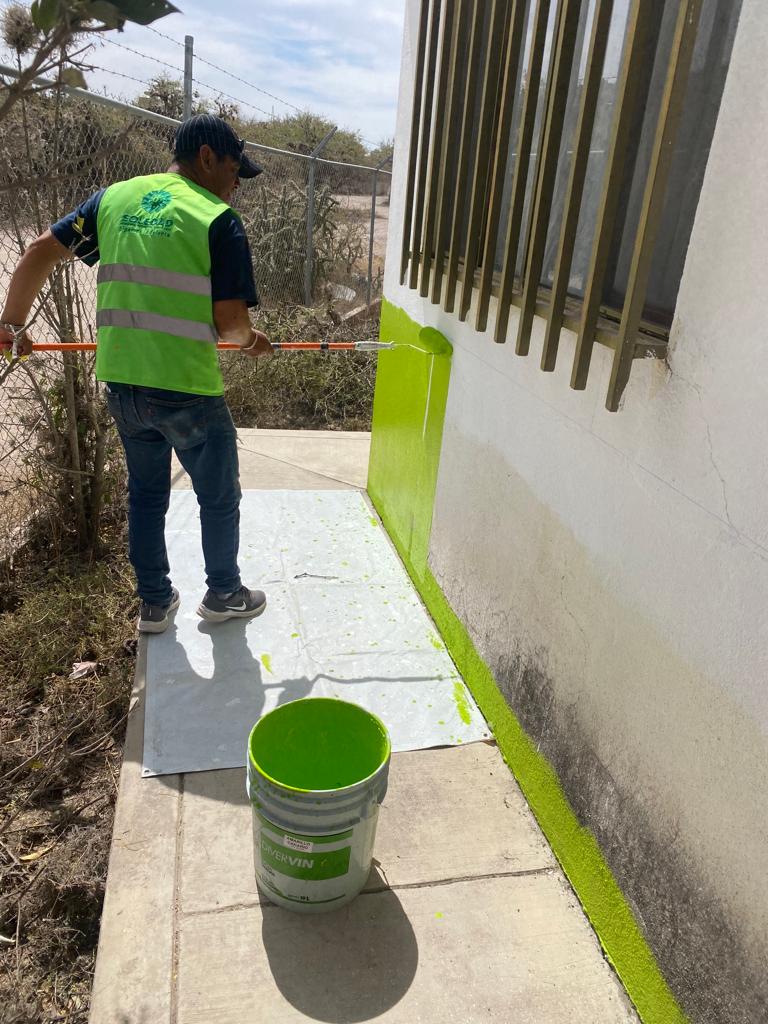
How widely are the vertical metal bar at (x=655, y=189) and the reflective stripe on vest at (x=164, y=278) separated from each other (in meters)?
1.50

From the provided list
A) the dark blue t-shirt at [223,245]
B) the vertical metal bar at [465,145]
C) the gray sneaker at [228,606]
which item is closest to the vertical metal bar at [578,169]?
the vertical metal bar at [465,145]

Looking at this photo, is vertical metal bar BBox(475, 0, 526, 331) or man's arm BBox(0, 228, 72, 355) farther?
man's arm BBox(0, 228, 72, 355)

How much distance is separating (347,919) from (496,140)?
2447mm

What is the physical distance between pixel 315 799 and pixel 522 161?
6.23 feet

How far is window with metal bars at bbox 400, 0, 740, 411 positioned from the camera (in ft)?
5.40

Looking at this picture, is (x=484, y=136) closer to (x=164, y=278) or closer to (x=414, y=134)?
(x=414, y=134)

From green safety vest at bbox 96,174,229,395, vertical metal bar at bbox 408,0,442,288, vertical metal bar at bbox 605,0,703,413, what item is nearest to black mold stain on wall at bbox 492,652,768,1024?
vertical metal bar at bbox 605,0,703,413

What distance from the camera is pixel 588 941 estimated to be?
6.46 ft

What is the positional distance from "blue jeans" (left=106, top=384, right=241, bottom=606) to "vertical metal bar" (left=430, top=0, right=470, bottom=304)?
41.0 inches

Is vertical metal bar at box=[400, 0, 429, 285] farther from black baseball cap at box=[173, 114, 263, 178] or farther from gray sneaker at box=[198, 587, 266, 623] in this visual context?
gray sneaker at box=[198, 587, 266, 623]

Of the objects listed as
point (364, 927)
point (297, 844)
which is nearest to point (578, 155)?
point (297, 844)

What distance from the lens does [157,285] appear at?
2551 mm

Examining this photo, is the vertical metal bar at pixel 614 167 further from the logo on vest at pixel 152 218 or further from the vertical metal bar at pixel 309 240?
the vertical metal bar at pixel 309 240

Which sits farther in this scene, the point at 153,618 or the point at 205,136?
the point at 153,618
